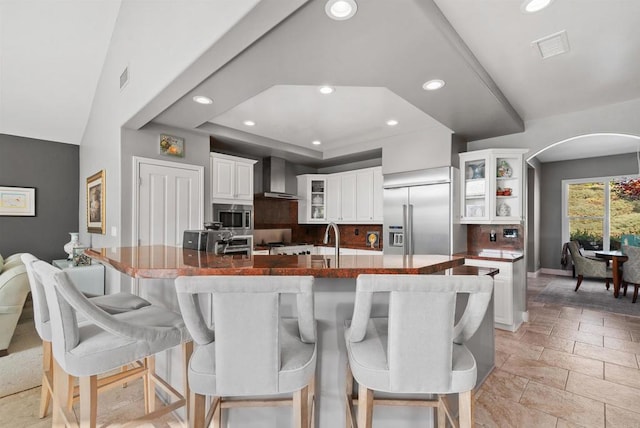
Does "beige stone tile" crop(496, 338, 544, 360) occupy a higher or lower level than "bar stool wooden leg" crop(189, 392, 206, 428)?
lower

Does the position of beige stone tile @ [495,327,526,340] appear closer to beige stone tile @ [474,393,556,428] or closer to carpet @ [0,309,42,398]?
beige stone tile @ [474,393,556,428]

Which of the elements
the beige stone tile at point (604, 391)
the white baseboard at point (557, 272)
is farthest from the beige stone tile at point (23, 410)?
the white baseboard at point (557, 272)

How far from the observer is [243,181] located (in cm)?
464

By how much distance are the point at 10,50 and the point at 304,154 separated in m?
3.84

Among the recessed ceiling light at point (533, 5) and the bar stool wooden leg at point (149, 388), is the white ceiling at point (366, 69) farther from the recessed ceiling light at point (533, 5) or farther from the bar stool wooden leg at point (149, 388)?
the bar stool wooden leg at point (149, 388)

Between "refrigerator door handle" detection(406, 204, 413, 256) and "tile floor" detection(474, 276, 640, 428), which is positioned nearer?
"tile floor" detection(474, 276, 640, 428)

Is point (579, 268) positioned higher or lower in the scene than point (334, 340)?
lower

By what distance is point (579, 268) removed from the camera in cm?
551

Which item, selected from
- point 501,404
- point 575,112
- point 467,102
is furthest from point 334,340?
point 575,112

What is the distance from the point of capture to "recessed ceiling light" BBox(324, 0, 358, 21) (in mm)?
1581

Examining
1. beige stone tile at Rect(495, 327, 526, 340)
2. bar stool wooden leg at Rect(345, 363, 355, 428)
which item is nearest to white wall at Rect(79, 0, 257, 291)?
bar stool wooden leg at Rect(345, 363, 355, 428)

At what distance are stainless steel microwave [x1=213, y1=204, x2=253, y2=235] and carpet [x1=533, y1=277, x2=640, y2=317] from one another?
15.4 ft

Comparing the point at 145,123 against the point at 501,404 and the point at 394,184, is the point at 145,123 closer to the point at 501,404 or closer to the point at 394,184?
the point at 394,184

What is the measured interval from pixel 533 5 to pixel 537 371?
8.93 ft
